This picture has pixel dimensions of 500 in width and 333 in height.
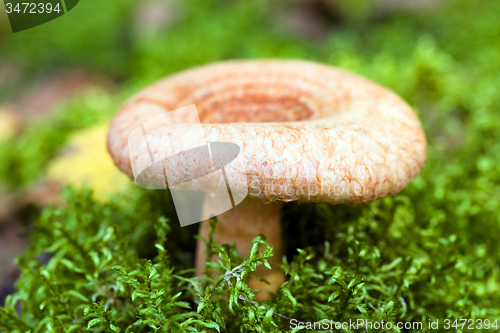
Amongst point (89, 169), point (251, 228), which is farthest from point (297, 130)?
point (89, 169)

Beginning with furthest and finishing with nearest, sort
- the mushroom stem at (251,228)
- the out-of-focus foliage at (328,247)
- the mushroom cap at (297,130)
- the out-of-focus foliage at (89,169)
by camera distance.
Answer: the out-of-focus foliage at (89,169), the mushroom stem at (251,228), the out-of-focus foliage at (328,247), the mushroom cap at (297,130)

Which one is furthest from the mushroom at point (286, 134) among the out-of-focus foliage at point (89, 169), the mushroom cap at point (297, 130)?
the out-of-focus foliage at point (89, 169)

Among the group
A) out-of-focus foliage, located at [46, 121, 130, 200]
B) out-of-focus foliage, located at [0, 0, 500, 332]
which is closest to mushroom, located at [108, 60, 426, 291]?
out-of-focus foliage, located at [0, 0, 500, 332]

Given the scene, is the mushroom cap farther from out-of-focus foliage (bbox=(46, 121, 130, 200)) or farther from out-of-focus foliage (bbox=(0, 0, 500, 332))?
out-of-focus foliage (bbox=(46, 121, 130, 200))

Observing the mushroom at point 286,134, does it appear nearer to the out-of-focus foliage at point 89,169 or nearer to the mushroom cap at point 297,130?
the mushroom cap at point 297,130

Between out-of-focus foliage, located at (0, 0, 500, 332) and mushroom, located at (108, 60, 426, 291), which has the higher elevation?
mushroom, located at (108, 60, 426, 291)

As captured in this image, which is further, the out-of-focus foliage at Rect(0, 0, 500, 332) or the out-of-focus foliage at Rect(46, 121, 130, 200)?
the out-of-focus foliage at Rect(46, 121, 130, 200)
